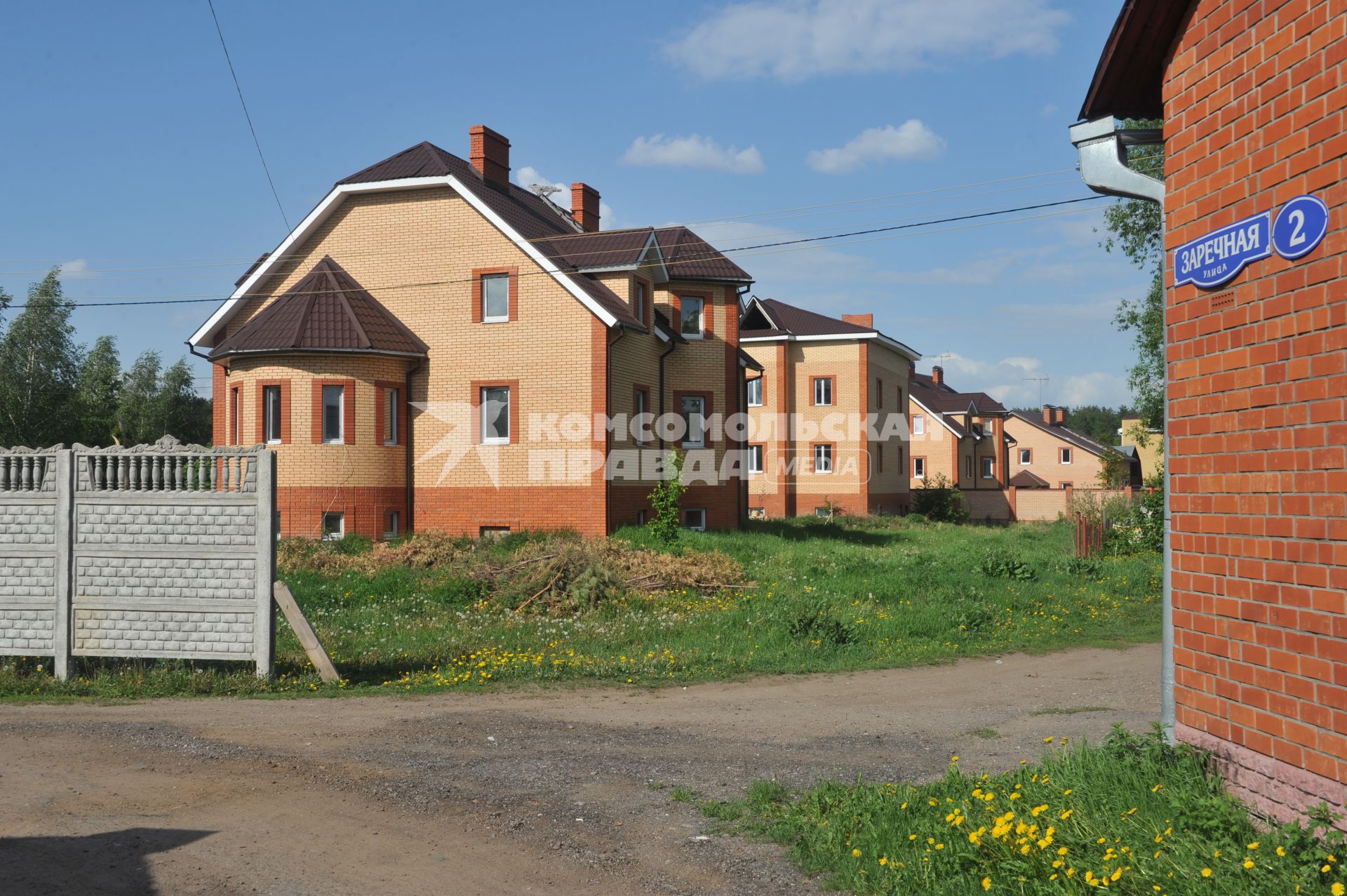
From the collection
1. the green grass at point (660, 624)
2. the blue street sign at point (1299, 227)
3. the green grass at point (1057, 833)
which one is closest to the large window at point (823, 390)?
the green grass at point (660, 624)

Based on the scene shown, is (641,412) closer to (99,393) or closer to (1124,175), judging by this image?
(1124,175)

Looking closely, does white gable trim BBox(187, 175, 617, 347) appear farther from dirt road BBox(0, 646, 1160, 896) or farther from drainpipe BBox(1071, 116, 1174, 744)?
drainpipe BBox(1071, 116, 1174, 744)

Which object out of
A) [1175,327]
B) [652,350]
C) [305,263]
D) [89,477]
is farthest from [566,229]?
[1175,327]

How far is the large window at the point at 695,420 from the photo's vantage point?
94.7 ft

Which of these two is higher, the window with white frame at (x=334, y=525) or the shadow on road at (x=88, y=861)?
the window with white frame at (x=334, y=525)

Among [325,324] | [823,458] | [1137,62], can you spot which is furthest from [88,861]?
[823,458]

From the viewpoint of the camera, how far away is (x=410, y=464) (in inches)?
963

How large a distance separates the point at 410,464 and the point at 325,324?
366cm

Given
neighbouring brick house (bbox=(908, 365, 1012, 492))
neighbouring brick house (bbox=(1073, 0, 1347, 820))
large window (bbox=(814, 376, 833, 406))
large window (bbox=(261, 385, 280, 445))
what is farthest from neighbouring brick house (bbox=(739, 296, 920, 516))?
neighbouring brick house (bbox=(1073, 0, 1347, 820))

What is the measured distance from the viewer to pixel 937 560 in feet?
71.1

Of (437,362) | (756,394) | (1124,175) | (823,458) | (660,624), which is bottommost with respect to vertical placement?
(660,624)

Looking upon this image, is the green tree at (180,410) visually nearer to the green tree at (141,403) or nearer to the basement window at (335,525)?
the green tree at (141,403)

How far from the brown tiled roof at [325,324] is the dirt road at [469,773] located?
13.5 metres

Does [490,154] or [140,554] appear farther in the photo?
[490,154]
